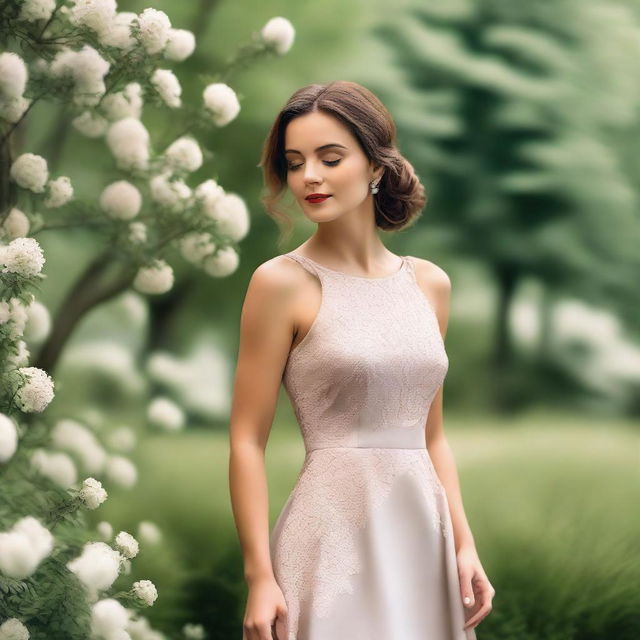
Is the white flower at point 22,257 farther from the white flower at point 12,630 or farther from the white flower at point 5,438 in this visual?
the white flower at point 12,630

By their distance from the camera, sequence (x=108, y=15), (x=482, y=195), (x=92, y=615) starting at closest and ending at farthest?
(x=92, y=615), (x=108, y=15), (x=482, y=195)

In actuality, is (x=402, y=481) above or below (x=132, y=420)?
above

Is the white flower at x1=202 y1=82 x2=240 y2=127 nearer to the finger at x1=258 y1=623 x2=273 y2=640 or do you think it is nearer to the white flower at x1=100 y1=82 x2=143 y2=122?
the white flower at x1=100 y1=82 x2=143 y2=122

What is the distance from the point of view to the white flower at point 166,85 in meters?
2.57

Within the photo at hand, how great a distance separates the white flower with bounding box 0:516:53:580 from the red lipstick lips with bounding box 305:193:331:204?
28.6 inches

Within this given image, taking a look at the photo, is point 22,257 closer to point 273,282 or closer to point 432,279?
point 273,282

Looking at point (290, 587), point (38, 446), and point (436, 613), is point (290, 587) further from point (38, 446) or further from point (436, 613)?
point (38, 446)

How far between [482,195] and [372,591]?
2.99m

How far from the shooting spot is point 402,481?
2.04 metres

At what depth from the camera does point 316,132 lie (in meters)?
2.03

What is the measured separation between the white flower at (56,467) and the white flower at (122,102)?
2.64 ft

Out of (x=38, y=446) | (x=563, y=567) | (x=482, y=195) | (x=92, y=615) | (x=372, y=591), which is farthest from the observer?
(x=482, y=195)

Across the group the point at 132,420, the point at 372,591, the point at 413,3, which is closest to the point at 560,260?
the point at 413,3

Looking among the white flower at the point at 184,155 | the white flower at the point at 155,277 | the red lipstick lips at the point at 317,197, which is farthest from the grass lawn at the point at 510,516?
the red lipstick lips at the point at 317,197
